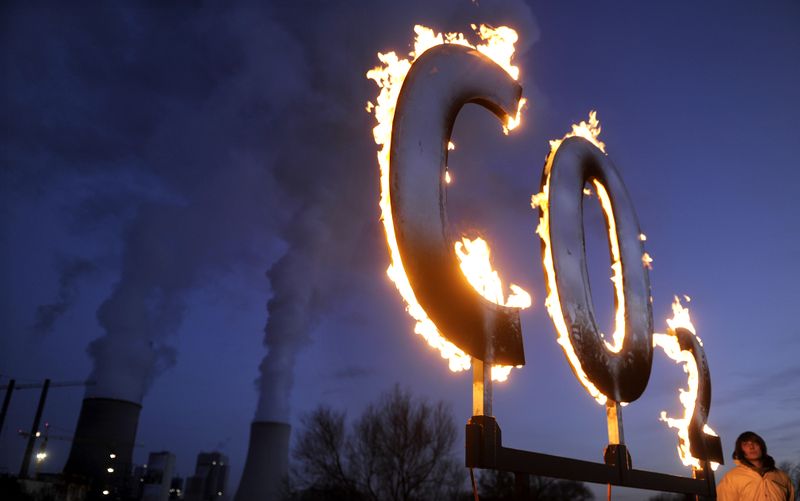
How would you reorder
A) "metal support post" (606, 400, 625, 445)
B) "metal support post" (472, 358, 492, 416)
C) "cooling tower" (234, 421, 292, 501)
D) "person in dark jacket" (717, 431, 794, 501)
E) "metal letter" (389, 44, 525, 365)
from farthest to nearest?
"cooling tower" (234, 421, 292, 501) < "metal support post" (606, 400, 625, 445) < "person in dark jacket" (717, 431, 794, 501) < "metal support post" (472, 358, 492, 416) < "metal letter" (389, 44, 525, 365)

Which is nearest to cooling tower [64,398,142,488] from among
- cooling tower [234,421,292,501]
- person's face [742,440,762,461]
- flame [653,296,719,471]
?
cooling tower [234,421,292,501]

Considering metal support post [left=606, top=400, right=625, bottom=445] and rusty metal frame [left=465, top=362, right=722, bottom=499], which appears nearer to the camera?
rusty metal frame [left=465, top=362, right=722, bottom=499]

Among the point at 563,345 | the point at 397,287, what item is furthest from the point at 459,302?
the point at 563,345

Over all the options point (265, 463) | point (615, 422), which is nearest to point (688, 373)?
point (615, 422)

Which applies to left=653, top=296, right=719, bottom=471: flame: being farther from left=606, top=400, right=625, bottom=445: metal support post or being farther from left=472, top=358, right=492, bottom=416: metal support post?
left=472, top=358, right=492, bottom=416: metal support post

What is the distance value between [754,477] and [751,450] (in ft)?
0.70

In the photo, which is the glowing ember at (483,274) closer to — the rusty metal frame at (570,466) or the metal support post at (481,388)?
the metal support post at (481,388)

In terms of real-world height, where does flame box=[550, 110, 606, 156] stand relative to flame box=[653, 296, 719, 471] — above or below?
above

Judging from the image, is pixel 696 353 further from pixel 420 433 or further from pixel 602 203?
pixel 420 433

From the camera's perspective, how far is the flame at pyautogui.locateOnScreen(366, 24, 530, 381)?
383 centimetres

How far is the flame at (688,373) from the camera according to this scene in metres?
6.41

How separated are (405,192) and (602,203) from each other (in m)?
3.46

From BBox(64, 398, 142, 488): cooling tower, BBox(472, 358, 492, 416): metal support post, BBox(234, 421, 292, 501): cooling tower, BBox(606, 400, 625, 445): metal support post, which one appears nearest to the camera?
BBox(472, 358, 492, 416): metal support post

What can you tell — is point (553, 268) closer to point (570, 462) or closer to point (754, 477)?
point (570, 462)
